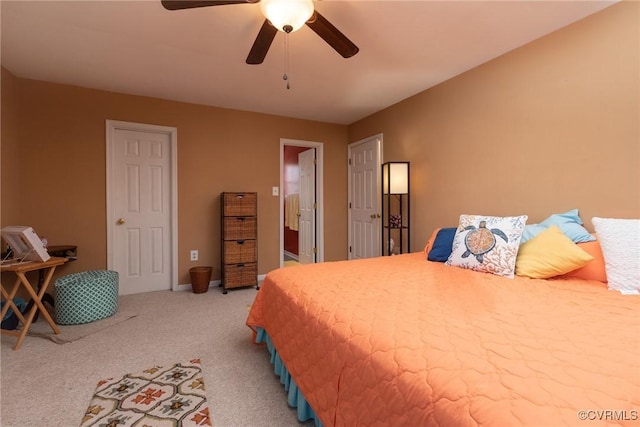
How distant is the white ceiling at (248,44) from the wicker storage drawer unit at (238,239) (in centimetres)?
126

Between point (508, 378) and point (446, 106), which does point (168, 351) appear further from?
point (446, 106)

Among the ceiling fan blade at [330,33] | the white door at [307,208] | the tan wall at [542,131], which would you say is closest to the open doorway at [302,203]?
the white door at [307,208]

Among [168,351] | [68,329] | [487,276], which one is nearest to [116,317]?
[68,329]

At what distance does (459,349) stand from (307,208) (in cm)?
425

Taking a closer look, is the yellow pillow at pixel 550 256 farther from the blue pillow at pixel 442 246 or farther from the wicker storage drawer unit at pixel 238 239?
the wicker storage drawer unit at pixel 238 239

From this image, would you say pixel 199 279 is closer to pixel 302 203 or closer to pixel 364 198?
pixel 302 203

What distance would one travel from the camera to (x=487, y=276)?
181 cm

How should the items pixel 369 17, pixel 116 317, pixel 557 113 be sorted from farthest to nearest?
1. pixel 116 317
2. pixel 557 113
3. pixel 369 17

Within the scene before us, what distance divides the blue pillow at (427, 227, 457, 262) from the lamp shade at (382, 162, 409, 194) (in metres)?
1.04

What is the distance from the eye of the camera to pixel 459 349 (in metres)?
0.86

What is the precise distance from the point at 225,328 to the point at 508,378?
2269 mm

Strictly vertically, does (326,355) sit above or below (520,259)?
below

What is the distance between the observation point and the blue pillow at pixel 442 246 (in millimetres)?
2315

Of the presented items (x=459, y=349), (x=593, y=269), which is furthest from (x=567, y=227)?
(x=459, y=349)
